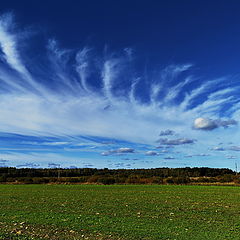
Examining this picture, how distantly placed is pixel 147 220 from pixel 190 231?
12.7ft

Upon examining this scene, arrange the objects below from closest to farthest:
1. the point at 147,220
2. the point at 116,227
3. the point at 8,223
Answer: the point at 116,227 → the point at 8,223 → the point at 147,220

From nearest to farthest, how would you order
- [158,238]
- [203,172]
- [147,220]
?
1. [158,238]
2. [147,220]
3. [203,172]

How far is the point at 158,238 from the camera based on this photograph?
538 inches

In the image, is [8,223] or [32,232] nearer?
[32,232]

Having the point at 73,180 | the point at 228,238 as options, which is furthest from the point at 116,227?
the point at 73,180

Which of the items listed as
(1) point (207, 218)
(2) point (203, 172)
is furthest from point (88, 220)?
(2) point (203, 172)

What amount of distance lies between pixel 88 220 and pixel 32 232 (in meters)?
4.44

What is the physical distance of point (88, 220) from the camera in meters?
18.6

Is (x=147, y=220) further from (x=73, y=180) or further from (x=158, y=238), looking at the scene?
(x=73, y=180)

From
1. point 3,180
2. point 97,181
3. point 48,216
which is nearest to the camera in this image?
point 48,216

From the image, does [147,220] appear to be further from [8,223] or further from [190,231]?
[8,223]

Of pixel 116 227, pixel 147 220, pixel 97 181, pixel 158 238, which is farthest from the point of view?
pixel 97 181

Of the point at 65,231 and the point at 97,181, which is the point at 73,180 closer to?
the point at 97,181

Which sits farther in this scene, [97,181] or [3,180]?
[3,180]
